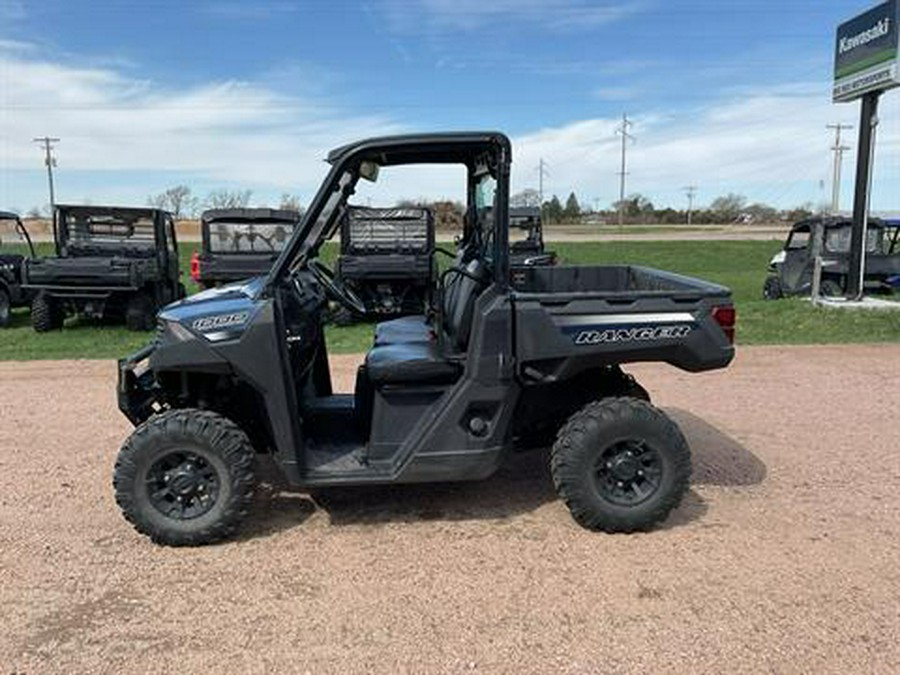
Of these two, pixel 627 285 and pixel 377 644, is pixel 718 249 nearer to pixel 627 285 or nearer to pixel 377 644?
pixel 627 285

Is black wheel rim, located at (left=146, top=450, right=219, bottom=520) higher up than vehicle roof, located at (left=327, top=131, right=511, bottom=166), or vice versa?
vehicle roof, located at (left=327, top=131, right=511, bottom=166)

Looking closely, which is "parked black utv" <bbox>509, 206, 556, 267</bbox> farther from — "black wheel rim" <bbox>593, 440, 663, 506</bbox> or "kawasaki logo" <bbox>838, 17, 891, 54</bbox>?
"black wheel rim" <bbox>593, 440, 663, 506</bbox>

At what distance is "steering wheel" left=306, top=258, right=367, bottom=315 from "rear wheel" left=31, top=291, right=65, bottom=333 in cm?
914

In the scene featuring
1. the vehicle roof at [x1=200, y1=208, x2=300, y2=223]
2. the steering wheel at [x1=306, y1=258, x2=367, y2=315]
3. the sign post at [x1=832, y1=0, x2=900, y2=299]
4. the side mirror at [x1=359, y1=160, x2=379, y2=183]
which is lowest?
the steering wheel at [x1=306, y1=258, x2=367, y2=315]

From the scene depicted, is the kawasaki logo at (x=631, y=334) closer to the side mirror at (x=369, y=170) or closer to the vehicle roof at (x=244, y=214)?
the side mirror at (x=369, y=170)

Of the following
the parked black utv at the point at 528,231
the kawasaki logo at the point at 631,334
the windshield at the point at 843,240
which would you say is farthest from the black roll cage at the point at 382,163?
the windshield at the point at 843,240

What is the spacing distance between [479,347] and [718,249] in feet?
116

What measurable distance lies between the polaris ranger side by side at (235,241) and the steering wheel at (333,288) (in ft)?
29.1

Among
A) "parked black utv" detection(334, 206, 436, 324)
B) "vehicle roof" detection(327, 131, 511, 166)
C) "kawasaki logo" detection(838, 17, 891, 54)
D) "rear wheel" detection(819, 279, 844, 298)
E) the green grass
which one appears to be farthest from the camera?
"rear wheel" detection(819, 279, 844, 298)

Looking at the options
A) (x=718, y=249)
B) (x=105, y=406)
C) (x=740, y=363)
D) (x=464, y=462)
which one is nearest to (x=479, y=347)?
(x=464, y=462)

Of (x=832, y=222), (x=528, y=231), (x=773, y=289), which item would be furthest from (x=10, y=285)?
(x=832, y=222)

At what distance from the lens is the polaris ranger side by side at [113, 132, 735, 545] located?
3.88 meters

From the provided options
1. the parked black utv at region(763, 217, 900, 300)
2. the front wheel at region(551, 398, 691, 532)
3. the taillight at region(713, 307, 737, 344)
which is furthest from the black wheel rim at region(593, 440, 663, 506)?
the parked black utv at region(763, 217, 900, 300)

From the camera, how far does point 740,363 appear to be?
8414 millimetres
